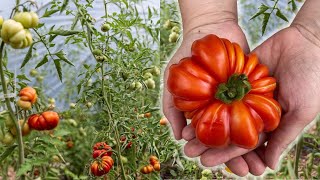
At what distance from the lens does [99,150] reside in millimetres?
1412

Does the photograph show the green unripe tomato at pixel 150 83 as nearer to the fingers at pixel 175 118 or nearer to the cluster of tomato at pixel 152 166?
the cluster of tomato at pixel 152 166

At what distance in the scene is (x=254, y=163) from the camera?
3.65 feet

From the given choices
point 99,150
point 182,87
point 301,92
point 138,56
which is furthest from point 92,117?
point 301,92

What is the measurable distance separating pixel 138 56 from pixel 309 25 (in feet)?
1.80

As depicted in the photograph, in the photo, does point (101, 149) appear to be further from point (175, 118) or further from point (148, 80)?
point (175, 118)

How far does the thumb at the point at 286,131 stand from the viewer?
1.01 meters

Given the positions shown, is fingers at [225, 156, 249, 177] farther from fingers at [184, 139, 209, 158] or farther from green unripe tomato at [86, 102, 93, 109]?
green unripe tomato at [86, 102, 93, 109]

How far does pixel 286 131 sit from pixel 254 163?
13 centimetres

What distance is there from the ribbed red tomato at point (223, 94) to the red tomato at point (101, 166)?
1.57 ft

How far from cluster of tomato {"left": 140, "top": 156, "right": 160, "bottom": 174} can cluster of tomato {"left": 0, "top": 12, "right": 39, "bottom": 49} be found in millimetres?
794


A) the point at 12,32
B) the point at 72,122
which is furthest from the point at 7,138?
the point at 72,122

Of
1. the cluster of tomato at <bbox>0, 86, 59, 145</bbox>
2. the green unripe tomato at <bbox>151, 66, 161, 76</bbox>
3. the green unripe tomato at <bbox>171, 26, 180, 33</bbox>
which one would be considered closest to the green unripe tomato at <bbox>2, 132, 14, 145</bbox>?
the cluster of tomato at <bbox>0, 86, 59, 145</bbox>

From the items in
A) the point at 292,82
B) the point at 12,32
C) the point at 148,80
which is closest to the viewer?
the point at 12,32

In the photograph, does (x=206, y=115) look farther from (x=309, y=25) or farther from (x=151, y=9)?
(x=151, y=9)
